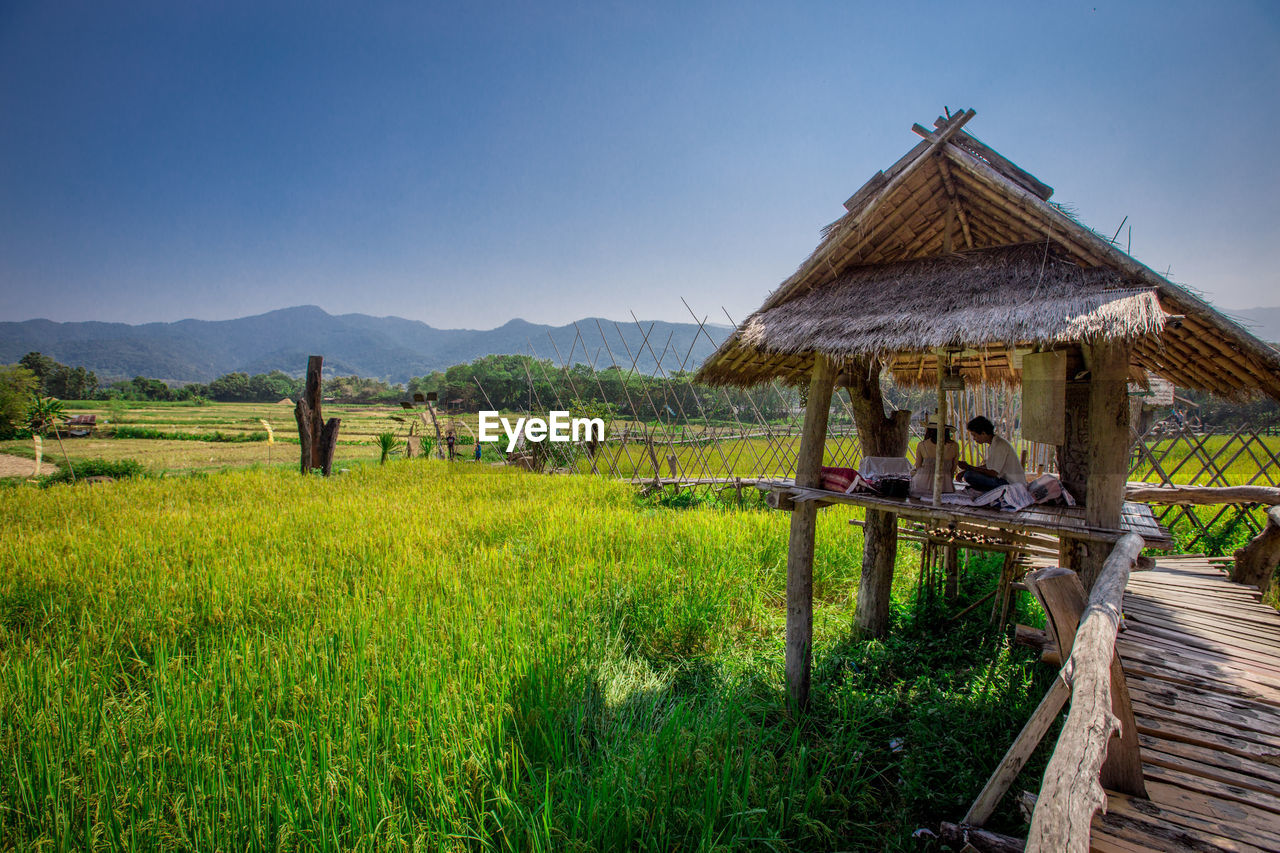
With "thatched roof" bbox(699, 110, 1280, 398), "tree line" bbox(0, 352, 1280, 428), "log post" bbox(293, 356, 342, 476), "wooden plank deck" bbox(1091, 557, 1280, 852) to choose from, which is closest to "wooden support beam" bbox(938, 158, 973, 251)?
"thatched roof" bbox(699, 110, 1280, 398)

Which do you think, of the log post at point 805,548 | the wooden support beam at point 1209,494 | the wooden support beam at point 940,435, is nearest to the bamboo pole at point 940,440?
the wooden support beam at point 940,435

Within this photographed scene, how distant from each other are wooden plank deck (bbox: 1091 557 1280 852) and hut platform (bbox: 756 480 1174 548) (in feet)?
1.81

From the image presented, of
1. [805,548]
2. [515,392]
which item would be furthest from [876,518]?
[515,392]

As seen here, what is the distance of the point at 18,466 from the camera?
45.2ft

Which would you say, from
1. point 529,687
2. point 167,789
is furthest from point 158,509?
point 529,687

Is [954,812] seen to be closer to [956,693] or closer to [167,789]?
[956,693]

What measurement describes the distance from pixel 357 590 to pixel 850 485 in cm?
385

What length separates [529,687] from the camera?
3.11 metres

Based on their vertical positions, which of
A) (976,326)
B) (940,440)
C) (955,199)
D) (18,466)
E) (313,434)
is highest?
(955,199)

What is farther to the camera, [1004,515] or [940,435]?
[940,435]

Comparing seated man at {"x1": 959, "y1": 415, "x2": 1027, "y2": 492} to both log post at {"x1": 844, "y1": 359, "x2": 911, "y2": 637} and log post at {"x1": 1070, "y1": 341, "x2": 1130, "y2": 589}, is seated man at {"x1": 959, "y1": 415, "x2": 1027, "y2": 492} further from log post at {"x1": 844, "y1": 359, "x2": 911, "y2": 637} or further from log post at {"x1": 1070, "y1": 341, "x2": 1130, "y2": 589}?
log post at {"x1": 844, "y1": 359, "x2": 911, "y2": 637}

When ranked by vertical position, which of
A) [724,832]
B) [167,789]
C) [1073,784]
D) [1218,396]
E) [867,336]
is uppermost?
[867,336]

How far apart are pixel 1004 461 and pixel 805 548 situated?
1.53 m

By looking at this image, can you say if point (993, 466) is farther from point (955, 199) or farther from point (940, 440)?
point (955, 199)
